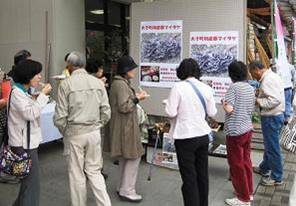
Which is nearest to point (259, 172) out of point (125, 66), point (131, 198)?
point (131, 198)

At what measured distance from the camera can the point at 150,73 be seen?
6293mm

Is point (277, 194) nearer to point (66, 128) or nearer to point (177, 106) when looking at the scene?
point (177, 106)

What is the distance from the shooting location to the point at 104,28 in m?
9.66

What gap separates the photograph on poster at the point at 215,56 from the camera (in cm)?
559

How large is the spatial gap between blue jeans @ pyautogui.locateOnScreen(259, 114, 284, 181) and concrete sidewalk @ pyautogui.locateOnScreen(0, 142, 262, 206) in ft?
1.19

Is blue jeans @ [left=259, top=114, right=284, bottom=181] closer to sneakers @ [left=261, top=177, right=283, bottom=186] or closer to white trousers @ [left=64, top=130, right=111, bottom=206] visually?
sneakers @ [left=261, top=177, right=283, bottom=186]

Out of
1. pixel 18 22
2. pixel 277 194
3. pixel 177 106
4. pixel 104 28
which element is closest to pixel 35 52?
pixel 18 22

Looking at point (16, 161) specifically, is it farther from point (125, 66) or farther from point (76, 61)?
point (125, 66)

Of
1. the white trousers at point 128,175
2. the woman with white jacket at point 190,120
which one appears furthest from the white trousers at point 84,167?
the woman with white jacket at point 190,120

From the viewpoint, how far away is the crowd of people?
3689 millimetres

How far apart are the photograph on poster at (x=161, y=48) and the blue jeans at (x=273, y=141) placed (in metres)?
1.66

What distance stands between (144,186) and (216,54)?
7.06ft

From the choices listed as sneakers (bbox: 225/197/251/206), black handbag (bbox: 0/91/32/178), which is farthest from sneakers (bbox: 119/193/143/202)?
black handbag (bbox: 0/91/32/178)

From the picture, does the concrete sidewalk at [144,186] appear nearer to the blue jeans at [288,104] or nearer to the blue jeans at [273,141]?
the blue jeans at [273,141]
